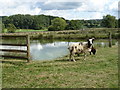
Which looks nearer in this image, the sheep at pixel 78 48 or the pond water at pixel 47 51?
the sheep at pixel 78 48

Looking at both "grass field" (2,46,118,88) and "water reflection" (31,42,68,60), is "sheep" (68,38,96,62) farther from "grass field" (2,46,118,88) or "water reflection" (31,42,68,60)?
"water reflection" (31,42,68,60)

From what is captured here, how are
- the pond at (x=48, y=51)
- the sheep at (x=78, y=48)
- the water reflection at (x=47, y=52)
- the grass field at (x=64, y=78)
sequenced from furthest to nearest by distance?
the pond at (x=48, y=51) → the water reflection at (x=47, y=52) → the sheep at (x=78, y=48) → the grass field at (x=64, y=78)

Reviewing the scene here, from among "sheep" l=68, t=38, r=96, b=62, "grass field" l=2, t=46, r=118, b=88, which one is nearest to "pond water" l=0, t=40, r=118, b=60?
"sheep" l=68, t=38, r=96, b=62

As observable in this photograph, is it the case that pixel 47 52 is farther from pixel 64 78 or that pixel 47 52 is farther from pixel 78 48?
pixel 64 78

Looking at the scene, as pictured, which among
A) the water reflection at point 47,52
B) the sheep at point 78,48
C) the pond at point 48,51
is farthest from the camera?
the pond at point 48,51

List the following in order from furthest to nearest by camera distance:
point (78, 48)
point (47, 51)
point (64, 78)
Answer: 1. point (47, 51)
2. point (78, 48)
3. point (64, 78)

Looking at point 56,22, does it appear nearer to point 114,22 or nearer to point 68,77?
point 114,22

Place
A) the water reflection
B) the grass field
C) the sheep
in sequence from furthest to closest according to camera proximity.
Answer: the water reflection → the sheep → the grass field

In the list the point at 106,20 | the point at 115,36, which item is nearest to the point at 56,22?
the point at 106,20

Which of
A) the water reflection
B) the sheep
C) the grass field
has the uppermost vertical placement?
the sheep

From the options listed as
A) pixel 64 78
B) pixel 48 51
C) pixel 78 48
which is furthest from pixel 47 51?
pixel 64 78

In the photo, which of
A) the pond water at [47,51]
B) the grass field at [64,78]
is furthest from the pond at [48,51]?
the grass field at [64,78]

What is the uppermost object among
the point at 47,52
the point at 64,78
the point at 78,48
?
the point at 78,48

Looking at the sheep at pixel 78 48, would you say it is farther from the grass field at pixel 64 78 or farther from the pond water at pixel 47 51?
the pond water at pixel 47 51
